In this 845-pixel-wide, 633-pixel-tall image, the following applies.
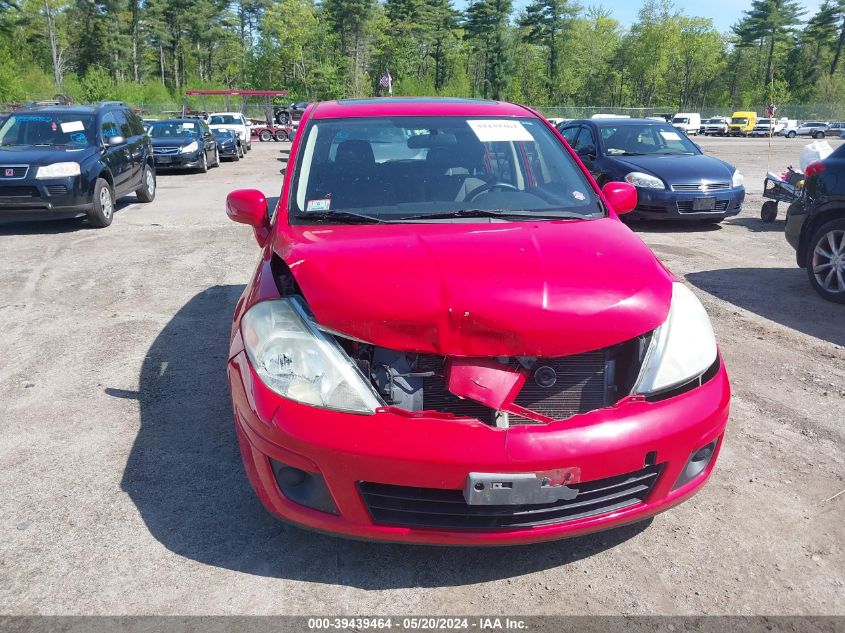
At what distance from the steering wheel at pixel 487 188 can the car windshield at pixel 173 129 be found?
17909 millimetres

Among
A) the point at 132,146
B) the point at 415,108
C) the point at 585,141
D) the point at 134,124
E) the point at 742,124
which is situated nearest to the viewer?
the point at 415,108

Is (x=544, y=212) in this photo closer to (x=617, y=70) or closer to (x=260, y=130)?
(x=260, y=130)

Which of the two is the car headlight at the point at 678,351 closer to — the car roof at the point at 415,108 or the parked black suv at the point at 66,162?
the car roof at the point at 415,108

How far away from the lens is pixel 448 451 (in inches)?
86.4

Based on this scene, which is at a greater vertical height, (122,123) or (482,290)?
(122,123)

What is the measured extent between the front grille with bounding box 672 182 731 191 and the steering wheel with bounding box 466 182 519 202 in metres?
6.95

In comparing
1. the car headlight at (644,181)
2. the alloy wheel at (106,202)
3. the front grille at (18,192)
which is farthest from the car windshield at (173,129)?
the car headlight at (644,181)

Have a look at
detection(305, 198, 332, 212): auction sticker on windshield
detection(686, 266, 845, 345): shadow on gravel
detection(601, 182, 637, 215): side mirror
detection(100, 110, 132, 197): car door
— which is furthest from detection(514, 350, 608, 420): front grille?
detection(100, 110, 132, 197): car door

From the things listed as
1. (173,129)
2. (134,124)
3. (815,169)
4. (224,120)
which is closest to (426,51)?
(224,120)

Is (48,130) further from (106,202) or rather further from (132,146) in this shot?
(132,146)

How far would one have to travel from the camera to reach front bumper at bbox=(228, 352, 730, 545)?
2201 mm

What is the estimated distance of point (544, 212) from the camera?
3344 mm

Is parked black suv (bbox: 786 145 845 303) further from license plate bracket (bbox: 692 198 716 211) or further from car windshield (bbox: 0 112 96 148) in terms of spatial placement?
car windshield (bbox: 0 112 96 148)

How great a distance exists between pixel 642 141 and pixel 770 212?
2.26 metres
